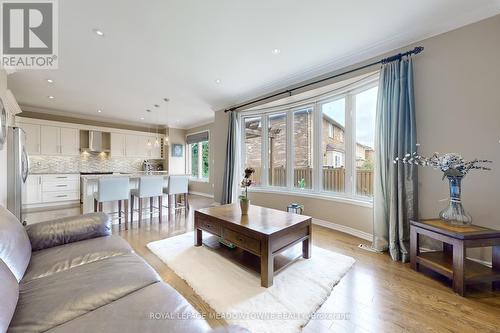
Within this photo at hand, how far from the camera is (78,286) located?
1.12 meters

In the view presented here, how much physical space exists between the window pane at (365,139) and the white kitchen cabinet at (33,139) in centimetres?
780

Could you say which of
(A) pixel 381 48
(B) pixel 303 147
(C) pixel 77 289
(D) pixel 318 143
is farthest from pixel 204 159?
(C) pixel 77 289

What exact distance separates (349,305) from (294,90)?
11.2 feet

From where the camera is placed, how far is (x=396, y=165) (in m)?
2.55

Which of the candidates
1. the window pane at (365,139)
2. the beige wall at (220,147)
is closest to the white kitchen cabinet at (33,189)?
the beige wall at (220,147)

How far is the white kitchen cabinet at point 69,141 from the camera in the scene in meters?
5.84

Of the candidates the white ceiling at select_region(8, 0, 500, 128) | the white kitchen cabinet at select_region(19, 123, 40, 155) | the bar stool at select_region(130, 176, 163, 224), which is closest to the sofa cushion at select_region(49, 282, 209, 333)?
the white ceiling at select_region(8, 0, 500, 128)

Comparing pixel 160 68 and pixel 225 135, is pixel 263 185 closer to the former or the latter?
pixel 225 135

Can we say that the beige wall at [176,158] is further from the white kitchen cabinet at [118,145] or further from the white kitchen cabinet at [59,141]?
the white kitchen cabinet at [59,141]

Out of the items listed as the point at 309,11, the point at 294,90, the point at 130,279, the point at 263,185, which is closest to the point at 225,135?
the point at 263,185

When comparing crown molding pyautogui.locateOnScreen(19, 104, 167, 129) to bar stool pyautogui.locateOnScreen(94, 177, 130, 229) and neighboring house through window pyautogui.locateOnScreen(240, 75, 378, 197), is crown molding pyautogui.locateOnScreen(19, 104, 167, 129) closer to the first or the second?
bar stool pyautogui.locateOnScreen(94, 177, 130, 229)

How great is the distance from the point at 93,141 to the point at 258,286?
701cm

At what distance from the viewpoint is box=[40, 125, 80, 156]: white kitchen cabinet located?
5555mm

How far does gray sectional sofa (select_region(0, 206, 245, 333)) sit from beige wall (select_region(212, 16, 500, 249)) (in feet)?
9.47
